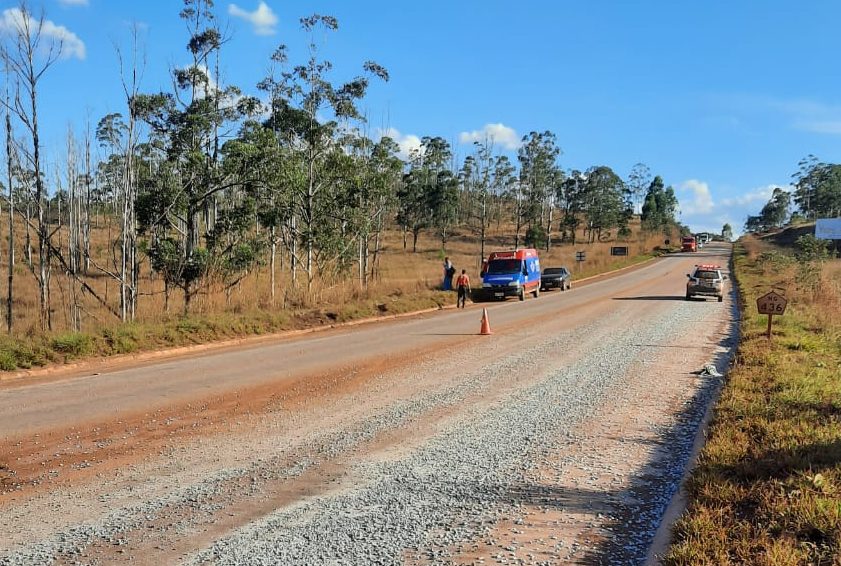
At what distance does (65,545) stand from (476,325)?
50.8 ft

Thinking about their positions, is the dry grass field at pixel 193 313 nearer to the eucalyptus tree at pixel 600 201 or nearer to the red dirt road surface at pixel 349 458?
the red dirt road surface at pixel 349 458

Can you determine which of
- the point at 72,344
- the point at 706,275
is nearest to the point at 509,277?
the point at 706,275

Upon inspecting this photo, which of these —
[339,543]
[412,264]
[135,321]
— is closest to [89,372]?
[135,321]

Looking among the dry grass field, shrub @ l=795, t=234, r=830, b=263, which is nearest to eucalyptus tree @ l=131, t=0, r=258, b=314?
the dry grass field

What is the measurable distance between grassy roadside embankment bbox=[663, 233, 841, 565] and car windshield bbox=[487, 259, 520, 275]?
19.6 metres

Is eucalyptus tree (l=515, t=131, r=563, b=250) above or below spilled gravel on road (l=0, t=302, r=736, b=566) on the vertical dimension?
above

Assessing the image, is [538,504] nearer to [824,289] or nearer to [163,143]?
[163,143]

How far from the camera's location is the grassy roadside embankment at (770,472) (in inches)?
155

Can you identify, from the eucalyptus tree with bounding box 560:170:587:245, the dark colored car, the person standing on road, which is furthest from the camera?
the eucalyptus tree with bounding box 560:170:587:245

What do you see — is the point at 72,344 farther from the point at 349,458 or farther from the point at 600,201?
the point at 600,201

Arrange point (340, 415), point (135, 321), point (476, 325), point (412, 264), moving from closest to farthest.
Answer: point (340, 415)
point (135, 321)
point (476, 325)
point (412, 264)

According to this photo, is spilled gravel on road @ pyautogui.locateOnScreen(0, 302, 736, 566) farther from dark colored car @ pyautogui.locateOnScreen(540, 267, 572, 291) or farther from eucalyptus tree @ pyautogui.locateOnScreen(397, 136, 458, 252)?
eucalyptus tree @ pyautogui.locateOnScreen(397, 136, 458, 252)

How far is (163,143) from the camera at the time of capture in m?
21.0

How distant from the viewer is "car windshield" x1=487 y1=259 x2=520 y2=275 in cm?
3073
